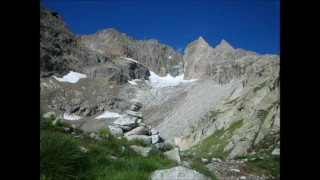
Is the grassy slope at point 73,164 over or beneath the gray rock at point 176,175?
over

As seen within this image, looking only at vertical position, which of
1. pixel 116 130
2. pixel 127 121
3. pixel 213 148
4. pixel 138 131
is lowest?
pixel 213 148

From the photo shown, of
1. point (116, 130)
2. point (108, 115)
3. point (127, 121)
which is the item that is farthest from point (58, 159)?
point (108, 115)

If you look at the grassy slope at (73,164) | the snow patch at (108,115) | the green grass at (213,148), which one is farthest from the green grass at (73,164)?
the snow patch at (108,115)

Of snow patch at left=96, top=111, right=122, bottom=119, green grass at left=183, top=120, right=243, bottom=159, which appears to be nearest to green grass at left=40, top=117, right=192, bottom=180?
green grass at left=183, top=120, right=243, bottom=159

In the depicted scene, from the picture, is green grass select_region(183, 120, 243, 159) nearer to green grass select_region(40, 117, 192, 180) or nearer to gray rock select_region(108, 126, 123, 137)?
gray rock select_region(108, 126, 123, 137)

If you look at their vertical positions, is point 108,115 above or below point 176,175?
below

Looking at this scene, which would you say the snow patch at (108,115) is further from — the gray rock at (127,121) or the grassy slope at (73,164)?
the grassy slope at (73,164)

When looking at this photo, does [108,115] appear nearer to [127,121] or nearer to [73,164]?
[127,121]

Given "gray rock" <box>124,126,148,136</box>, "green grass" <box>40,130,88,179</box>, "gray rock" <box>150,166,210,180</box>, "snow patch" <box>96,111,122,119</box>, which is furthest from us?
"snow patch" <box>96,111,122,119</box>

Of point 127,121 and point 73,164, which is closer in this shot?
point 73,164

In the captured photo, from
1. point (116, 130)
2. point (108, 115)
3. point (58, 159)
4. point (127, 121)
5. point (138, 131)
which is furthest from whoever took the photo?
point (108, 115)
